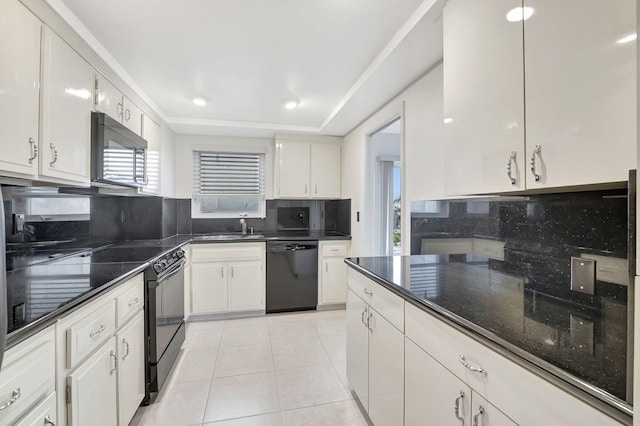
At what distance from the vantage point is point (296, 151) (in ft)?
12.3

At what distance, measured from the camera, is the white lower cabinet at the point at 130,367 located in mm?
A: 1518

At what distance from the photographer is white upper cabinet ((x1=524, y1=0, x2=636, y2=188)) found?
726 mm

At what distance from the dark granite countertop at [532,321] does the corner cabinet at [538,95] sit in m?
0.43

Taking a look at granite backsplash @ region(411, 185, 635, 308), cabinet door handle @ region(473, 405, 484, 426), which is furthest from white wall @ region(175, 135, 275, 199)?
cabinet door handle @ region(473, 405, 484, 426)

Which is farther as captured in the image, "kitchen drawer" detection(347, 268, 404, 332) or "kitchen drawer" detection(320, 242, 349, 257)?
"kitchen drawer" detection(320, 242, 349, 257)

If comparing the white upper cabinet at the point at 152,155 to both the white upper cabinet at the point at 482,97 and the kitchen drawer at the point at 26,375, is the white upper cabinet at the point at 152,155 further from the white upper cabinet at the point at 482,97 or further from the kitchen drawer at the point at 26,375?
the white upper cabinet at the point at 482,97

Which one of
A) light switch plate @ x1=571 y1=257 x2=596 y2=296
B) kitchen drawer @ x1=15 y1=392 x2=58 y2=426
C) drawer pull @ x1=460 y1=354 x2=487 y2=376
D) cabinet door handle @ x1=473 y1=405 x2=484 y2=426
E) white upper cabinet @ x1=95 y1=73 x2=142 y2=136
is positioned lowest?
kitchen drawer @ x1=15 y1=392 x2=58 y2=426

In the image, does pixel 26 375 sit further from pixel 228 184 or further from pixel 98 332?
pixel 228 184

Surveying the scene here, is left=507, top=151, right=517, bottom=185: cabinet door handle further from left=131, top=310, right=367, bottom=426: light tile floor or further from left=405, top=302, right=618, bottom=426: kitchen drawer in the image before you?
left=131, top=310, right=367, bottom=426: light tile floor

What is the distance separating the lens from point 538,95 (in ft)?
3.10

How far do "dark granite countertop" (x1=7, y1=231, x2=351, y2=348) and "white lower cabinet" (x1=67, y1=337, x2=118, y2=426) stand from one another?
0.29m

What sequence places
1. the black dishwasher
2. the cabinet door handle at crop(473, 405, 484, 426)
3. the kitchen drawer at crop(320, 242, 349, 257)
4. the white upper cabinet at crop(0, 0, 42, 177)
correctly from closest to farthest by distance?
the cabinet door handle at crop(473, 405, 484, 426) < the white upper cabinet at crop(0, 0, 42, 177) < the black dishwasher < the kitchen drawer at crop(320, 242, 349, 257)

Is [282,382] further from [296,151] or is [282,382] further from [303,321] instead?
[296,151]

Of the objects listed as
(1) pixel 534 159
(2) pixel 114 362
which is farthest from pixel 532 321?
(2) pixel 114 362
